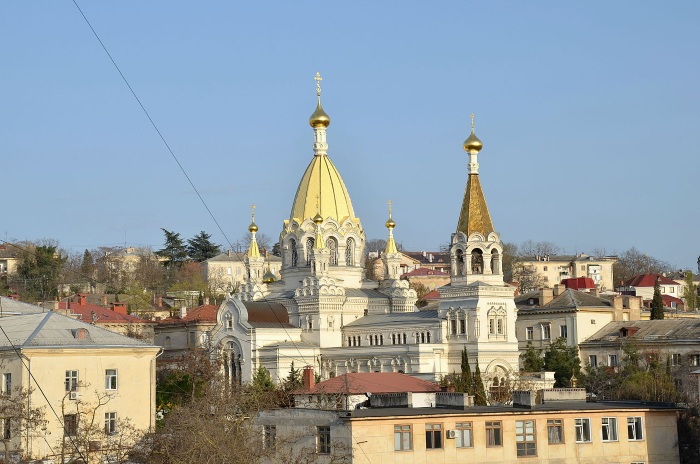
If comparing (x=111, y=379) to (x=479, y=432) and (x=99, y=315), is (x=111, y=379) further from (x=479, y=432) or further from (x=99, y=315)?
(x=99, y=315)

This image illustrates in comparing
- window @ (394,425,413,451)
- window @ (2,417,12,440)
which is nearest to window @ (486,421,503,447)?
window @ (394,425,413,451)

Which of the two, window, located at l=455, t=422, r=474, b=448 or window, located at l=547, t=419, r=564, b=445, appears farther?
window, located at l=547, t=419, r=564, b=445

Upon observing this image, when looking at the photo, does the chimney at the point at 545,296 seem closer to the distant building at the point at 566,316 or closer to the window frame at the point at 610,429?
the distant building at the point at 566,316

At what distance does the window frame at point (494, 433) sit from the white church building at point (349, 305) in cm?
3585

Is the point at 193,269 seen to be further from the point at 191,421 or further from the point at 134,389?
the point at 191,421

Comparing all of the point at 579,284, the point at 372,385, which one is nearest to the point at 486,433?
the point at 372,385

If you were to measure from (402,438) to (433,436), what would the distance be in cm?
80

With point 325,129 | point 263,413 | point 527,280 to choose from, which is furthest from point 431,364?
point 527,280

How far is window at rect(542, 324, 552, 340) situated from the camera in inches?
3145

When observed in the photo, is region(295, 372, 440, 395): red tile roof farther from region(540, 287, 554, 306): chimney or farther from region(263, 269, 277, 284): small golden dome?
region(263, 269, 277, 284): small golden dome

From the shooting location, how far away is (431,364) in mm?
72750

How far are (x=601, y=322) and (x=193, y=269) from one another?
57.3 metres

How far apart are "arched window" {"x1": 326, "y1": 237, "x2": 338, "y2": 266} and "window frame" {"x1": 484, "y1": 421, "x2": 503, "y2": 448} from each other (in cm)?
4739

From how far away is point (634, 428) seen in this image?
35750 millimetres
